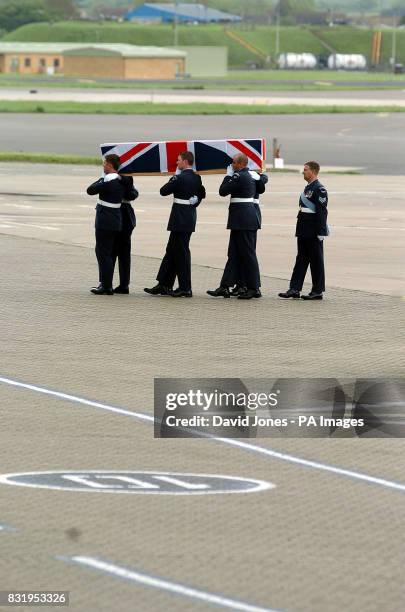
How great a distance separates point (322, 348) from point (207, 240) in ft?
39.9

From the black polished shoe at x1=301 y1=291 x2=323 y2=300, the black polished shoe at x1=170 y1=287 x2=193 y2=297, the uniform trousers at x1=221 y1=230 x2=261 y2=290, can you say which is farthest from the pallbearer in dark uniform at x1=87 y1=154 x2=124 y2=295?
the black polished shoe at x1=301 y1=291 x2=323 y2=300

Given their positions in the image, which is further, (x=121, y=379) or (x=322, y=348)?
(x=322, y=348)

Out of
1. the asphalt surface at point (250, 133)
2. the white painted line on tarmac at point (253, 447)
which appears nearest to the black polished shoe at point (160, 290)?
the white painted line on tarmac at point (253, 447)

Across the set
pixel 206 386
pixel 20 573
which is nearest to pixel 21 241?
pixel 206 386

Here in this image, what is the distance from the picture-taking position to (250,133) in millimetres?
63375

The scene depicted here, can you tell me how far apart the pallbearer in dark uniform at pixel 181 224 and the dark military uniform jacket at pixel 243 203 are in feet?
1.48

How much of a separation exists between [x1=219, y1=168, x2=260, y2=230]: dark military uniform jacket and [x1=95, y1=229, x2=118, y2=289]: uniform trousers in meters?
1.73

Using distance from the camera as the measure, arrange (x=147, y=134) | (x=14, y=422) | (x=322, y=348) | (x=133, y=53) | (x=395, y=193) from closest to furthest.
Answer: (x=14, y=422) < (x=322, y=348) < (x=395, y=193) < (x=147, y=134) < (x=133, y=53)

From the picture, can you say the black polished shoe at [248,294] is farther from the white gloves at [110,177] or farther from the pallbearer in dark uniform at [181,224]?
the white gloves at [110,177]

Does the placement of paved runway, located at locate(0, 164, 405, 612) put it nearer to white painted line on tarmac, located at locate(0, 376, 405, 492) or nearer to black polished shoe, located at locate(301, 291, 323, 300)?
white painted line on tarmac, located at locate(0, 376, 405, 492)

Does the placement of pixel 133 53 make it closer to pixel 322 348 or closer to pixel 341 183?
pixel 341 183

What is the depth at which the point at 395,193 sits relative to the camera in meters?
41.2

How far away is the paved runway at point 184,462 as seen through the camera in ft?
28.2

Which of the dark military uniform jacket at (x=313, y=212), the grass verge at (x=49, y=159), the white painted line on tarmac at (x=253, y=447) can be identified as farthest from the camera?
the grass verge at (x=49, y=159)
